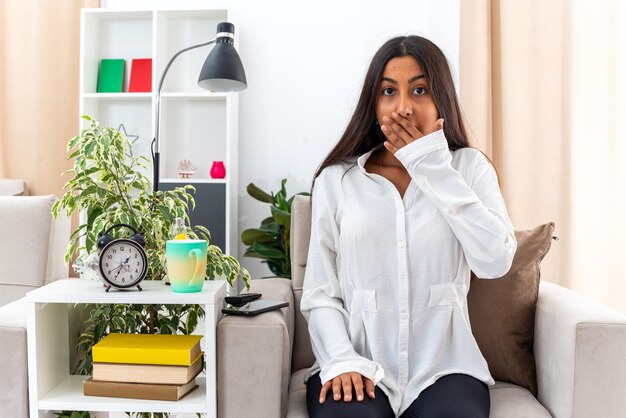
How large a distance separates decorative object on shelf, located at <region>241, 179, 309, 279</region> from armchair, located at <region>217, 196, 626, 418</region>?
5.04 feet

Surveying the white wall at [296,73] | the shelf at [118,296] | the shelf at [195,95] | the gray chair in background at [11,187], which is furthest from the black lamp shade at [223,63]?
the gray chair in background at [11,187]

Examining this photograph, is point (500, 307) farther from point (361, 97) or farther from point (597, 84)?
point (597, 84)

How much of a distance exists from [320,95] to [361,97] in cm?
186

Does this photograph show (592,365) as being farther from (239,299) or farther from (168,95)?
(168,95)

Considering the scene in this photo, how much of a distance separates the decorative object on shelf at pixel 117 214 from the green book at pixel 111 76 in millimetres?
1856

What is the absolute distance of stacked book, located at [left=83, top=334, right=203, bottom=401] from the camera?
57.3 inches

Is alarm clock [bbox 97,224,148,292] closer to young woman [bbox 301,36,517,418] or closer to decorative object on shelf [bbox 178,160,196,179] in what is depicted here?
young woman [bbox 301,36,517,418]

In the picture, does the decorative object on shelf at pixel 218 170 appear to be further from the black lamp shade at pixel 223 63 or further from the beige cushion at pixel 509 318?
the beige cushion at pixel 509 318

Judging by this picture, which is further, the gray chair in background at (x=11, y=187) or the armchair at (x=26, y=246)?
the gray chair in background at (x=11, y=187)

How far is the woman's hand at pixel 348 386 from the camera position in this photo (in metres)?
1.33

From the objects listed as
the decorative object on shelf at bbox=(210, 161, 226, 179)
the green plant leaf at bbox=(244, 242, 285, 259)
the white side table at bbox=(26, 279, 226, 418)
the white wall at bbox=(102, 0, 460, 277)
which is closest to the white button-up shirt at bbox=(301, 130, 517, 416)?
the white side table at bbox=(26, 279, 226, 418)

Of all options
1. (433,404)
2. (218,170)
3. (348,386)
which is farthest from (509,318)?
(218,170)

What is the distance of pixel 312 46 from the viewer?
3465mm

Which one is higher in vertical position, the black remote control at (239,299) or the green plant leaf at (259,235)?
the green plant leaf at (259,235)
